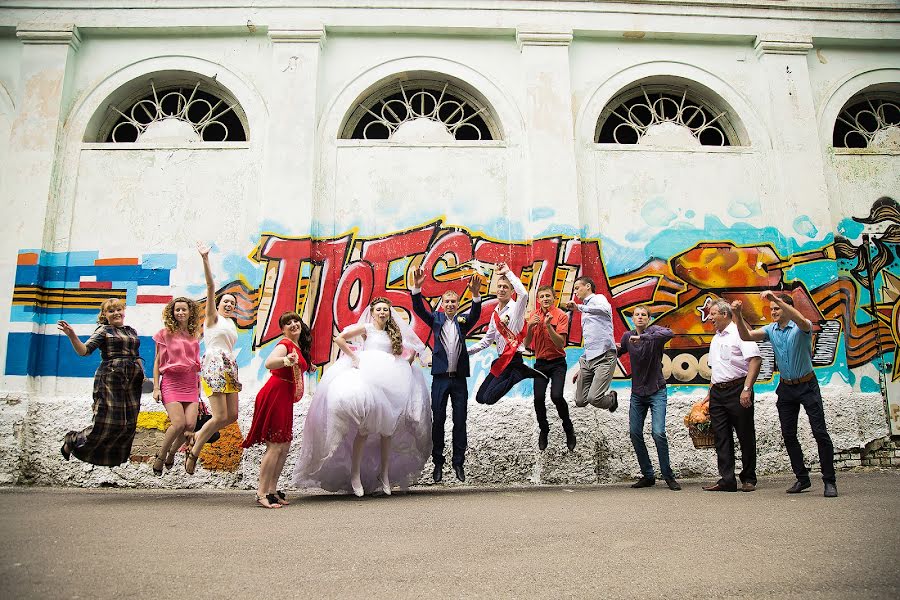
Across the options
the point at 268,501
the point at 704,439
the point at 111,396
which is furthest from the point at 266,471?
the point at 704,439

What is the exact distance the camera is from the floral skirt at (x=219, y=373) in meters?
6.27

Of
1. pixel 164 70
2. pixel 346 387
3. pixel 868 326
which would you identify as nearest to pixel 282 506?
pixel 346 387

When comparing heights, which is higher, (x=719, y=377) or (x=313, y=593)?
(x=719, y=377)

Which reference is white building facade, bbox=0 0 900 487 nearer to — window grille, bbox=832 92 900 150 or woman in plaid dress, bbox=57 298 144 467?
window grille, bbox=832 92 900 150

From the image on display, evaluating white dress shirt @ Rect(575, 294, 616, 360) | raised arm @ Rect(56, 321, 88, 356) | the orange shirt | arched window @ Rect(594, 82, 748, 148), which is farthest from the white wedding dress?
arched window @ Rect(594, 82, 748, 148)

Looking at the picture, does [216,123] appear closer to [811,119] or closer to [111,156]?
[111,156]

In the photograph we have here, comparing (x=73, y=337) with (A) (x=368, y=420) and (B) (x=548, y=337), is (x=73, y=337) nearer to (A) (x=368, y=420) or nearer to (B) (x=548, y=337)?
(A) (x=368, y=420)

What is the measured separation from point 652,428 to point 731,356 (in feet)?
3.79

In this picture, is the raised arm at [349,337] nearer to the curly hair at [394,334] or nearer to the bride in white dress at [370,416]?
the bride in white dress at [370,416]

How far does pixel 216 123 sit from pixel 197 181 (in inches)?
41.4

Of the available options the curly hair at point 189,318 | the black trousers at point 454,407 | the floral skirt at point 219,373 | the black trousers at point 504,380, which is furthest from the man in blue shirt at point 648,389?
the curly hair at point 189,318

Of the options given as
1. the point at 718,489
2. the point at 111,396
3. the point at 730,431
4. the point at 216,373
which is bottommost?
the point at 718,489

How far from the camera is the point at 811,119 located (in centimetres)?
911

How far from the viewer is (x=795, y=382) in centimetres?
614
